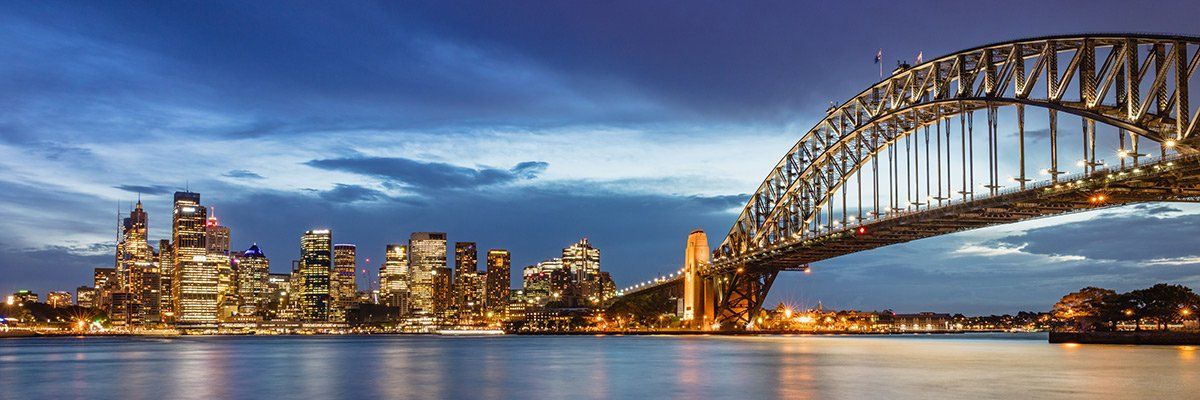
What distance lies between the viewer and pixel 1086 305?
110 m

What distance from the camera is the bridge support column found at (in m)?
125

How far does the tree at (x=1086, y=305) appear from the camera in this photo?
10388 centimetres

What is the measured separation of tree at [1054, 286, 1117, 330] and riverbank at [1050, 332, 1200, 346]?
1.73 meters

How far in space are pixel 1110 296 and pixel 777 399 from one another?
80776 mm

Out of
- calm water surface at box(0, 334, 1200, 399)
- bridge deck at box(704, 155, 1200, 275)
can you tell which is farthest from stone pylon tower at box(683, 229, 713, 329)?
calm water surface at box(0, 334, 1200, 399)

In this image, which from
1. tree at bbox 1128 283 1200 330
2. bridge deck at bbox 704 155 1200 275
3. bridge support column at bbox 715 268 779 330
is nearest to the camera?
bridge deck at bbox 704 155 1200 275

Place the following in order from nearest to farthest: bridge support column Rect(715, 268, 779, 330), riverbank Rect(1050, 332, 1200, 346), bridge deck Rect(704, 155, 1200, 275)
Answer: bridge deck Rect(704, 155, 1200, 275) → riverbank Rect(1050, 332, 1200, 346) → bridge support column Rect(715, 268, 779, 330)

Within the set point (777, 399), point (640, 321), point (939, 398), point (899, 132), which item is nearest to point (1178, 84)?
point (939, 398)

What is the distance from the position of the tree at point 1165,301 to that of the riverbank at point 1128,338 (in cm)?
643

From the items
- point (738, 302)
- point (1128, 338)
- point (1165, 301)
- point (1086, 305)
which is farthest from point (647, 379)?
point (738, 302)

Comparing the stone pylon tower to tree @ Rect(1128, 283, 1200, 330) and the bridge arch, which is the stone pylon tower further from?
tree @ Rect(1128, 283, 1200, 330)

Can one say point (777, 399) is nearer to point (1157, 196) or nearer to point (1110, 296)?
point (1157, 196)

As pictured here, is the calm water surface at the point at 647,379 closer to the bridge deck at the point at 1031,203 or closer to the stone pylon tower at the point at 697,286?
the bridge deck at the point at 1031,203

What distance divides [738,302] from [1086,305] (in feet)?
117
